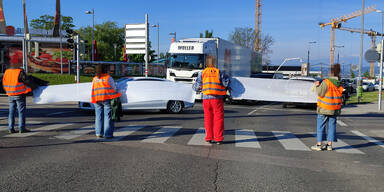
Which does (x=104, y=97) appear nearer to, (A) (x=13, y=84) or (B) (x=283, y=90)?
(A) (x=13, y=84)

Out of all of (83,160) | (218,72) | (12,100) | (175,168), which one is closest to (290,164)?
(175,168)

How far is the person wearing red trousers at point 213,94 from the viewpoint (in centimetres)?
814

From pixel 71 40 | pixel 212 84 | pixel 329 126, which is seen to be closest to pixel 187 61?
pixel 71 40

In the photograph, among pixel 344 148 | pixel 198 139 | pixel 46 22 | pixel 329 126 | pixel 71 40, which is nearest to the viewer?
pixel 329 126

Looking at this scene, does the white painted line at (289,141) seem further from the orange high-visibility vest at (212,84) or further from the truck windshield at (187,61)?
the truck windshield at (187,61)

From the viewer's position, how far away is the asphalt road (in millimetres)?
5234

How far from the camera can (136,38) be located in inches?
1129

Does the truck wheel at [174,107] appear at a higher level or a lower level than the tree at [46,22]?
lower

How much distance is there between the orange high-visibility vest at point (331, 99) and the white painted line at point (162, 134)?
3553 millimetres

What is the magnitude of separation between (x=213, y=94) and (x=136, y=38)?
21.5 meters

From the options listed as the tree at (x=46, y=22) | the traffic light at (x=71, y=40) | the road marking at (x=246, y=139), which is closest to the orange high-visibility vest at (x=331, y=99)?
the road marking at (x=246, y=139)

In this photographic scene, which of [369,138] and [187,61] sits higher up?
[187,61]

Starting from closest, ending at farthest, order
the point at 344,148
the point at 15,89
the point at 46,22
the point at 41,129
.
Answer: the point at 344,148, the point at 15,89, the point at 41,129, the point at 46,22

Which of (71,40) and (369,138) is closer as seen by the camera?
(369,138)
